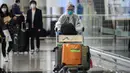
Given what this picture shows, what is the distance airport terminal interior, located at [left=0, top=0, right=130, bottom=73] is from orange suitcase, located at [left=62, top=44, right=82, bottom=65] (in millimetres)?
758

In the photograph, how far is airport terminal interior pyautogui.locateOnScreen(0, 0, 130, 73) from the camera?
32.4 ft

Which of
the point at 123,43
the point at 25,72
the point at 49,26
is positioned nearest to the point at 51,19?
the point at 49,26

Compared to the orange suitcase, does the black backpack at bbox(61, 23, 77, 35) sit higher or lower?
higher

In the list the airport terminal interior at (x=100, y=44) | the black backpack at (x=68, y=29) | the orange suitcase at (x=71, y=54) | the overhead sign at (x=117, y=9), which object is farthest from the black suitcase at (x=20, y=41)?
the orange suitcase at (x=71, y=54)

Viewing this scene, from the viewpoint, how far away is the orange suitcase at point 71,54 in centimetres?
767

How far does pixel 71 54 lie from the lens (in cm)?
768

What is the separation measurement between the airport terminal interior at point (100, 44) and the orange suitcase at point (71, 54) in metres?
0.76

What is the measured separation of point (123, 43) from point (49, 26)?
6720 millimetres

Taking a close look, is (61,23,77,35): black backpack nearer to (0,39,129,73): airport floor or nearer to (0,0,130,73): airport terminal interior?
(0,0,130,73): airport terminal interior

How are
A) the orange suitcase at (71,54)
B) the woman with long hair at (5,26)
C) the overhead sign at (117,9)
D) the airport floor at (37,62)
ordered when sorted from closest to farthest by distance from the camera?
the orange suitcase at (71,54)
the airport floor at (37,62)
the woman with long hair at (5,26)
the overhead sign at (117,9)

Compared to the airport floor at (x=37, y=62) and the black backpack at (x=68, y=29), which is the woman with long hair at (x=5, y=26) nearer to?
the airport floor at (x=37, y=62)

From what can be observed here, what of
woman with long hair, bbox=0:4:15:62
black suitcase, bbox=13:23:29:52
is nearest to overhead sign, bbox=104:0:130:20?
black suitcase, bbox=13:23:29:52

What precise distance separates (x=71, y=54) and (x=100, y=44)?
20.0 feet

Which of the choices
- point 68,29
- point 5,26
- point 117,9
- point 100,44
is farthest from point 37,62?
point 100,44
